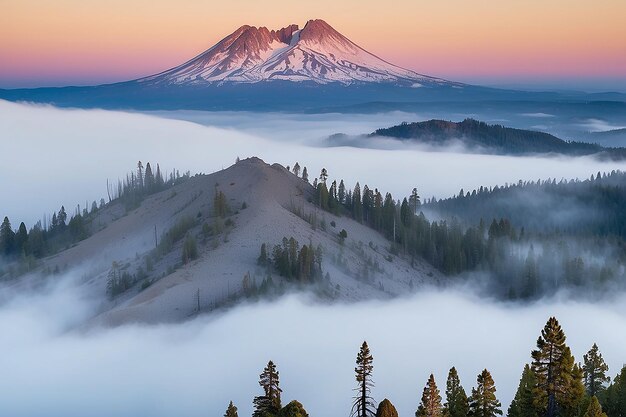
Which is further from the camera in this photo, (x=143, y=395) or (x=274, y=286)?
(x=274, y=286)

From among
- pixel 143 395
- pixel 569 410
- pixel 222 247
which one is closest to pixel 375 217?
pixel 222 247

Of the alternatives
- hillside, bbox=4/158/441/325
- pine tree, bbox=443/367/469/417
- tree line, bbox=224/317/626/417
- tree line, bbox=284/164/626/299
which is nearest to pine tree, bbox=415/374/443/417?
tree line, bbox=224/317/626/417

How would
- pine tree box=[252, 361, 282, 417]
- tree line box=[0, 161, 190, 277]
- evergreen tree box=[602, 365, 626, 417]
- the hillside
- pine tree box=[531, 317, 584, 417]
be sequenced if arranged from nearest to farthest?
pine tree box=[531, 317, 584, 417]
pine tree box=[252, 361, 282, 417]
evergreen tree box=[602, 365, 626, 417]
the hillside
tree line box=[0, 161, 190, 277]

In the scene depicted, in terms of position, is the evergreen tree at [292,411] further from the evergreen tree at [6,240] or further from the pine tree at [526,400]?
the evergreen tree at [6,240]

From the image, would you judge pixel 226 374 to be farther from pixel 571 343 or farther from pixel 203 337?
pixel 571 343

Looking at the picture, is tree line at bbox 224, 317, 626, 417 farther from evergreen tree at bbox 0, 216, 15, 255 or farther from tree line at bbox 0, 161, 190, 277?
evergreen tree at bbox 0, 216, 15, 255

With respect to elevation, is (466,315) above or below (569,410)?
below
